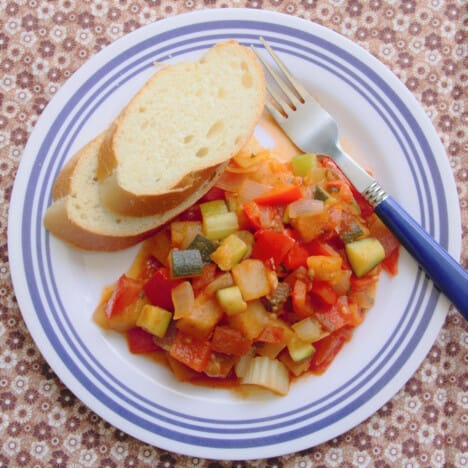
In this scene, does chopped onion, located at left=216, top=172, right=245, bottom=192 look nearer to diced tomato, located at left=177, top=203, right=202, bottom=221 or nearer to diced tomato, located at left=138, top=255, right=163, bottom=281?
diced tomato, located at left=177, top=203, right=202, bottom=221

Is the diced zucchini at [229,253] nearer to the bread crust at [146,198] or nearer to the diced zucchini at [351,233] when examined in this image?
the bread crust at [146,198]

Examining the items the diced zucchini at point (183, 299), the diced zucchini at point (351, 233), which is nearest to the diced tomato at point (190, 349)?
the diced zucchini at point (183, 299)

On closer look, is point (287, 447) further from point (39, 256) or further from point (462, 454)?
point (39, 256)

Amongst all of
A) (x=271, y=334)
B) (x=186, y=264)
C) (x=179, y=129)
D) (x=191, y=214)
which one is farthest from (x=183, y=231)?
(x=271, y=334)

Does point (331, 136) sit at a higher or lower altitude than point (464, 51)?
lower

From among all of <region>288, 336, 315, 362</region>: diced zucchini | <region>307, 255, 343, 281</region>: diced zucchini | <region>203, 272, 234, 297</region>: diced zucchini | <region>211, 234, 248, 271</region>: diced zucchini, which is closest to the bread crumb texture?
<region>211, 234, 248, 271</region>: diced zucchini

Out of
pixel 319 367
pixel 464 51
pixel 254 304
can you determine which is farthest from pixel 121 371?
pixel 464 51
